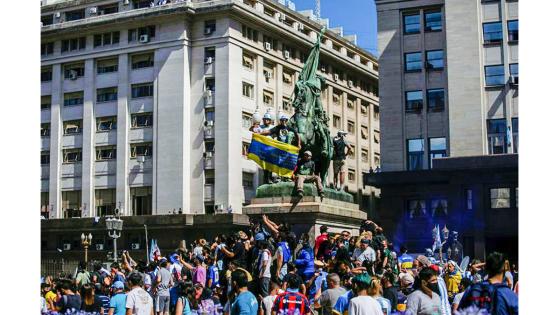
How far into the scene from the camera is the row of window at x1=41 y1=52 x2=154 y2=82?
59.9 meters

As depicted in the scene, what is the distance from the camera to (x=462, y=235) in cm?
4544

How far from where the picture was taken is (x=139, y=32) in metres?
60.1

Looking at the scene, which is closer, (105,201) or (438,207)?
(438,207)

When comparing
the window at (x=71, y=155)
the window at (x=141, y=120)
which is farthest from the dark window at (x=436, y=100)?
the window at (x=71, y=155)

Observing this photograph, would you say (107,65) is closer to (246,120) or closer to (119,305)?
(246,120)

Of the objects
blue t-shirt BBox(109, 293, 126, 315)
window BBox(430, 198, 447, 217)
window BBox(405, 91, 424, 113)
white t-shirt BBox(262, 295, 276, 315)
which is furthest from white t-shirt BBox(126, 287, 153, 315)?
window BBox(405, 91, 424, 113)

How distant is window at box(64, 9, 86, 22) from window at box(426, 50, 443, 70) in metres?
25.5

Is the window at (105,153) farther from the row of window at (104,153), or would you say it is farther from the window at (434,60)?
the window at (434,60)

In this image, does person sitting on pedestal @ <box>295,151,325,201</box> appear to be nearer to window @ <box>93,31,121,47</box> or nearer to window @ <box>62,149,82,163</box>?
window @ <box>93,31,121,47</box>

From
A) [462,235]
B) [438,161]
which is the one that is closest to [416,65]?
[438,161]

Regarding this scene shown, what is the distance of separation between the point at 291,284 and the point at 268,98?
1995 inches

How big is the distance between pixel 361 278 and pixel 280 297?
1345 millimetres

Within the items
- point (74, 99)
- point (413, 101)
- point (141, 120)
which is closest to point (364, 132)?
point (413, 101)

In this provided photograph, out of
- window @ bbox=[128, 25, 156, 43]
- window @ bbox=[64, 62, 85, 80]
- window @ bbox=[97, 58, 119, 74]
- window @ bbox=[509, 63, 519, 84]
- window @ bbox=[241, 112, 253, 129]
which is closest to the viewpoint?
window @ bbox=[509, 63, 519, 84]
